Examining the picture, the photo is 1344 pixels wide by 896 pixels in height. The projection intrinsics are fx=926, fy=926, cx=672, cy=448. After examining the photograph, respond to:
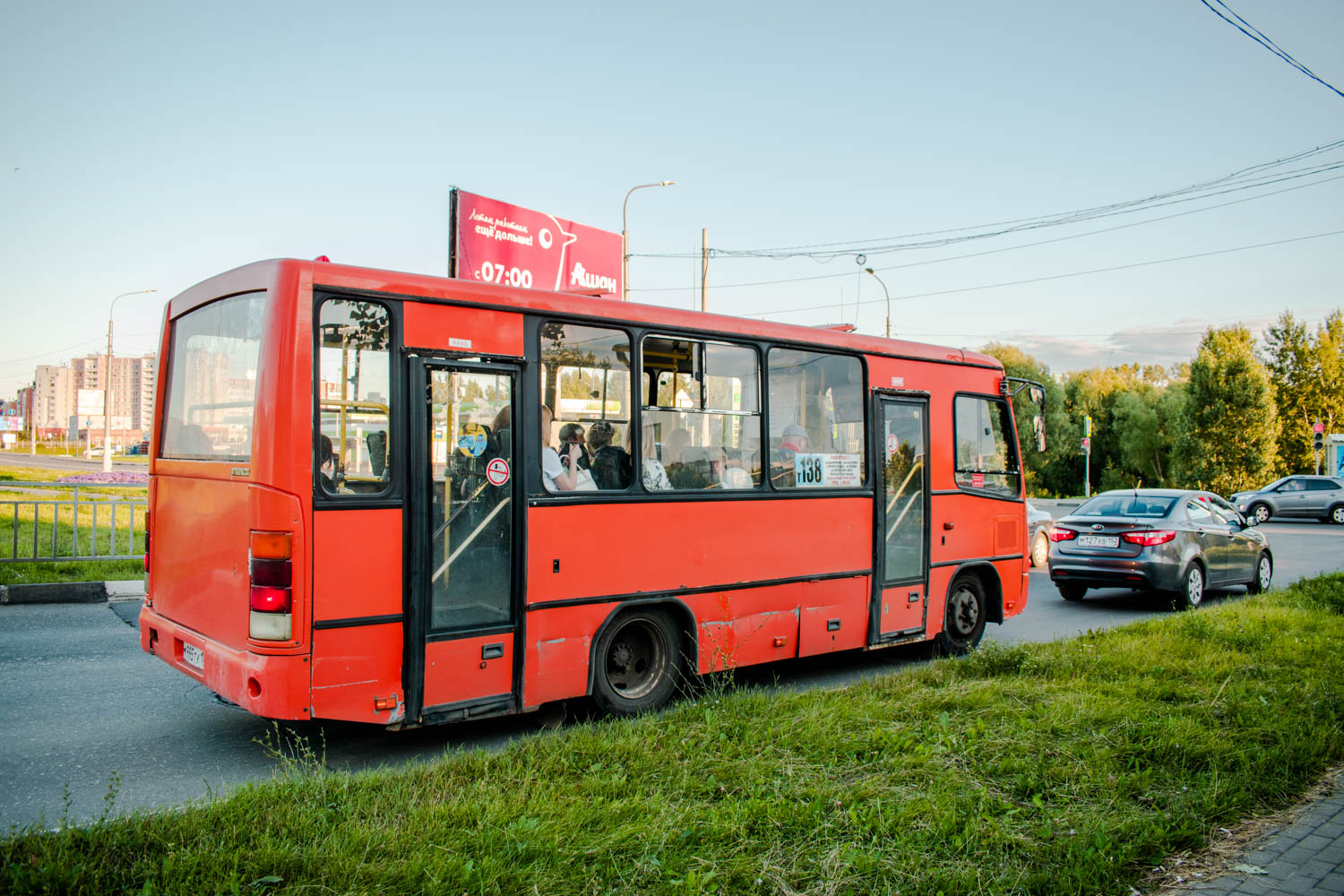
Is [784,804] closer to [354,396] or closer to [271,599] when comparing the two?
[271,599]

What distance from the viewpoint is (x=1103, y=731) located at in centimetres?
571

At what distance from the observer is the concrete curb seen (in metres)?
10.8

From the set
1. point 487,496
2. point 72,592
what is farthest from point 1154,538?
point 72,592

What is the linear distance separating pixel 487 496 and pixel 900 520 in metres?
4.35

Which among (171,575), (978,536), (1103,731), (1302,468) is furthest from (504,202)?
(1302,468)

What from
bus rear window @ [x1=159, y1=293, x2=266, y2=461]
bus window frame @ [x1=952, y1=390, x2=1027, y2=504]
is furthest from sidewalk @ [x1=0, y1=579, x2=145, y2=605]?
bus window frame @ [x1=952, y1=390, x2=1027, y2=504]

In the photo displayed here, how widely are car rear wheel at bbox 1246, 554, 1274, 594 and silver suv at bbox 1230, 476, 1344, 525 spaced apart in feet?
69.4

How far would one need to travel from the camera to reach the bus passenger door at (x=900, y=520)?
841 centimetres

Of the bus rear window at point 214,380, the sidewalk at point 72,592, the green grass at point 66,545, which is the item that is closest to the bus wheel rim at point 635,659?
the bus rear window at point 214,380

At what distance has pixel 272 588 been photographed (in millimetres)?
4973

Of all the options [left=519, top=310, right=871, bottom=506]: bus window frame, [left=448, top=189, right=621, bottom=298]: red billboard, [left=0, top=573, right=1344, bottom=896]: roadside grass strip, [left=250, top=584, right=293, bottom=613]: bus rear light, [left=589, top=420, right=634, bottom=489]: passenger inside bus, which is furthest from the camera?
[left=448, top=189, right=621, bottom=298]: red billboard

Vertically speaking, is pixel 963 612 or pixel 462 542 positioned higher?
pixel 462 542

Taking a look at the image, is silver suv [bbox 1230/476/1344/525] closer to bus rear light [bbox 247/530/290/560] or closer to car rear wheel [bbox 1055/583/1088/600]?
car rear wheel [bbox 1055/583/1088/600]

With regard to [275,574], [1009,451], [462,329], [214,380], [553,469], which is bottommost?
[275,574]
